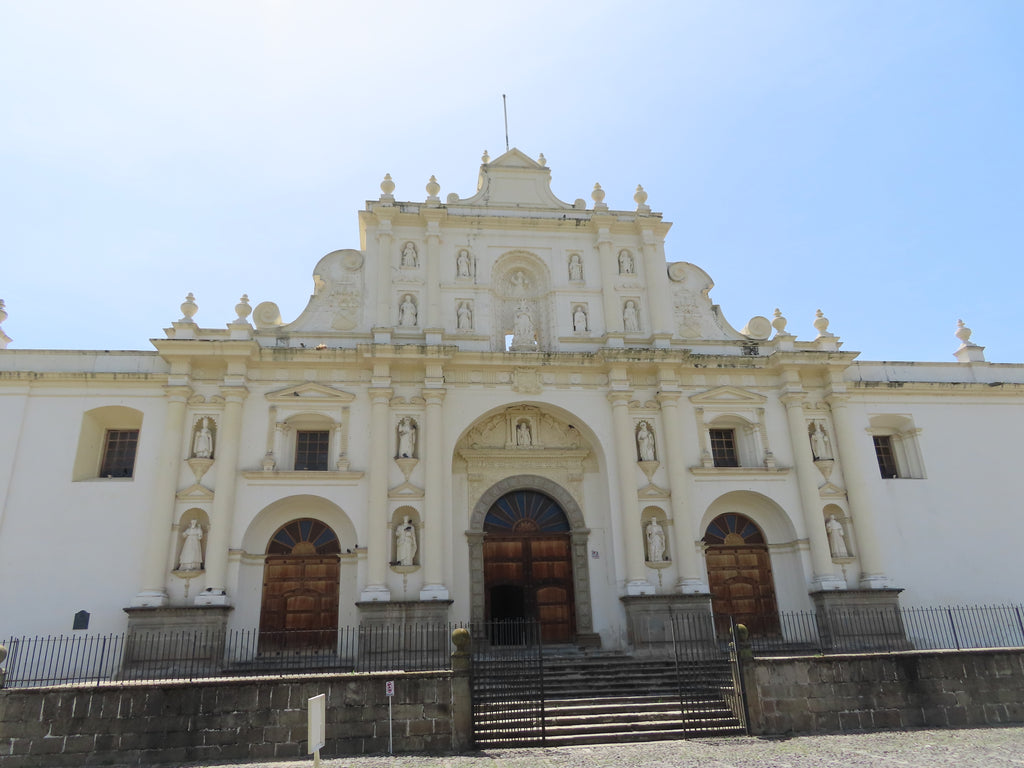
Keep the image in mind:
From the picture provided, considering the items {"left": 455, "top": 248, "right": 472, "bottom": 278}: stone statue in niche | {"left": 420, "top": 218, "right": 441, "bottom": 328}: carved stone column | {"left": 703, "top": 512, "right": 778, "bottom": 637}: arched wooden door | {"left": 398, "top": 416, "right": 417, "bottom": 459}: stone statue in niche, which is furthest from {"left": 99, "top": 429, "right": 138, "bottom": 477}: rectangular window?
{"left": 703, "top": 512, "right": 778, "bottom": 637}: arched wooden door

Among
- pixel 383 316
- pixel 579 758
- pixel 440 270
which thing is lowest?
pixel 579 758

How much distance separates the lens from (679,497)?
18219mm

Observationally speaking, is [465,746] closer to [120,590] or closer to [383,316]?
[120,590]

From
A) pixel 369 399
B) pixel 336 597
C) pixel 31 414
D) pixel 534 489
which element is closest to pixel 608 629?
pixel 534 489

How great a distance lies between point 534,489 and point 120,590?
33.3ft

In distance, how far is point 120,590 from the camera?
1625 centimetres

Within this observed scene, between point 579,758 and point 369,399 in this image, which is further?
point 369,399

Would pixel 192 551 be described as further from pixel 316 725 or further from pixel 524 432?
pixel 316 725

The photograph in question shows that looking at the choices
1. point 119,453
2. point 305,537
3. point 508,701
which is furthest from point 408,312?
point 508,701

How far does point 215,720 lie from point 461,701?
373 centimetres

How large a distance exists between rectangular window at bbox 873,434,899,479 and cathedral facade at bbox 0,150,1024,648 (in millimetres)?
61

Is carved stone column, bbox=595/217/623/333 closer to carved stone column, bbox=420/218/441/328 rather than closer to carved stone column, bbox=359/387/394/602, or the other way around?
carved stone column, bbox=420/218/441/328

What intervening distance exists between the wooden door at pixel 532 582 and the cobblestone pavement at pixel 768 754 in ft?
22.2

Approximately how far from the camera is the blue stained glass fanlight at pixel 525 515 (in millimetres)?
19047
